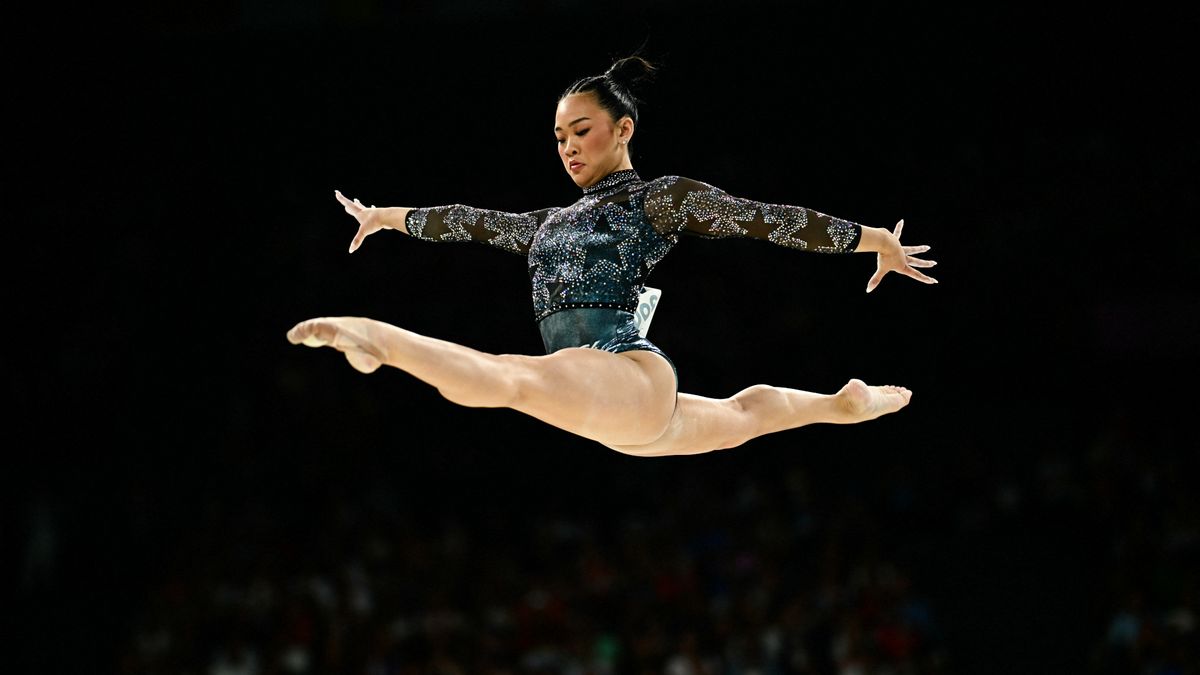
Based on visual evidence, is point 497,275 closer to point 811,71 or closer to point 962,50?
point 811,71

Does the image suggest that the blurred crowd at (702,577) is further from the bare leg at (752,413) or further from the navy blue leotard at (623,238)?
the navy blue leotard at (623,238)

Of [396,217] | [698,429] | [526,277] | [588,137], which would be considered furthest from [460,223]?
[526,277]

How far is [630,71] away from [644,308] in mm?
814

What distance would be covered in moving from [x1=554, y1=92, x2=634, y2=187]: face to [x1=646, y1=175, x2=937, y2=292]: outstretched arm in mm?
197

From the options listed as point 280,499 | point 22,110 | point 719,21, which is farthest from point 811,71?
point 22,110

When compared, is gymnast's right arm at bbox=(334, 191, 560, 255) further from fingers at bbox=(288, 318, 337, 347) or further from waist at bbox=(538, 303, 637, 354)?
fingers at bbox=(288, 318, 337, 347)

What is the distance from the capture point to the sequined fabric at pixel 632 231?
402cm

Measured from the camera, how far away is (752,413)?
176 inches

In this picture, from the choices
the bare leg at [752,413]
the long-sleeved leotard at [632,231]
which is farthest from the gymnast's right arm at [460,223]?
the bare leg at [752,413]

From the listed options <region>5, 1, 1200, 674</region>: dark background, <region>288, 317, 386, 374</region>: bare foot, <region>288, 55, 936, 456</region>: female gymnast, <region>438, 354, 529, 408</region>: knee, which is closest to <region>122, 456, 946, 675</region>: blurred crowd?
<region>5, 1, 1200, 674</region>: dark background

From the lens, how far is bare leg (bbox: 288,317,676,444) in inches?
127

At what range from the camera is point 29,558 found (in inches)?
382

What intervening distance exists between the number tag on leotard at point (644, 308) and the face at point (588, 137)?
1.29 feet

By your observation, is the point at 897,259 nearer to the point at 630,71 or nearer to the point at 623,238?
the point at 623,238
